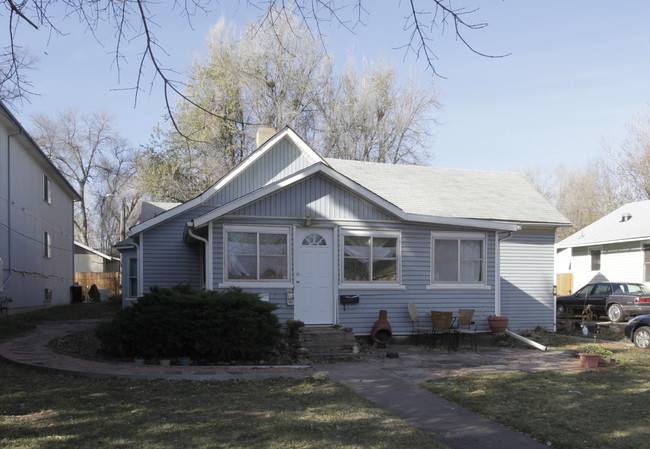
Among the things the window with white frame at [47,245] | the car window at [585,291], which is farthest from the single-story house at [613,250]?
the window with white frame at [47,245]

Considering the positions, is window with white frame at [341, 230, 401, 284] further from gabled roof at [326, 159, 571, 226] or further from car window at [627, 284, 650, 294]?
car window at [627, 284, 650, 294]

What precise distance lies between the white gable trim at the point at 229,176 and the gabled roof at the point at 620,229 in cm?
1395

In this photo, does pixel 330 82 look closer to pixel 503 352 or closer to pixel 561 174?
pixel 503 352

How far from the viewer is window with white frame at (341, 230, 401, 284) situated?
41.8 feet

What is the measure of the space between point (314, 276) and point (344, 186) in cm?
215

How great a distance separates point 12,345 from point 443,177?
13.6 m

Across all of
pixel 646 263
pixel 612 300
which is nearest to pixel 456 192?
pixel 612 300

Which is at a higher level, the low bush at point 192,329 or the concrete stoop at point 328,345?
the low bush at point 192,329

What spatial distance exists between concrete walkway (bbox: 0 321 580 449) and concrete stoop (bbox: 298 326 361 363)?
0.36 meters

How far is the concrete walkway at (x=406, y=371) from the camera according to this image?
6189 millimetres

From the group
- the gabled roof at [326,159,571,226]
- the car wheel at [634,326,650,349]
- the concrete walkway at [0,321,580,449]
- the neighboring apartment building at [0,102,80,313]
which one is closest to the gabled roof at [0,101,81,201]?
the neighboring apartment building at [0,102,80,313]

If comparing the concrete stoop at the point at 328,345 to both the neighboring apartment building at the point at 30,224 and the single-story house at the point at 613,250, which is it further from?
the single-story house at the point at 613,250

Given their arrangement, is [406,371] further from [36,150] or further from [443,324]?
[36,150]

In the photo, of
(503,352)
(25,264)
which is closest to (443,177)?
(503,352)
